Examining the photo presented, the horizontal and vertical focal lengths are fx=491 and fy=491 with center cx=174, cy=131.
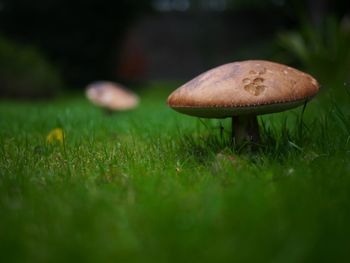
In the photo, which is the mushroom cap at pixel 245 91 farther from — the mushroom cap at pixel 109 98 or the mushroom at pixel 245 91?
the mushroom cap at pixel 109 98

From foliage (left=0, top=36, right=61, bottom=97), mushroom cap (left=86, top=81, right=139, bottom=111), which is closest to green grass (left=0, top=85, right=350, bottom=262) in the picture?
mushroom cap (left=86, top=81, right=139, bottom=111)

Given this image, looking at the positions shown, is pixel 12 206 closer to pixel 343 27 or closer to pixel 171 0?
pixel 343 27

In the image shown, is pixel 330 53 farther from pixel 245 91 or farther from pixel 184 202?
pixel 184 202

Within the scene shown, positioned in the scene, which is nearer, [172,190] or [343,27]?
[172,190]

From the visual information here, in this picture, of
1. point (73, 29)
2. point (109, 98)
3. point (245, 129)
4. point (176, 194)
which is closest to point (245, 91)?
point (245, 129)

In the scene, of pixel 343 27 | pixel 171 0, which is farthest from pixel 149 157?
pixel 171 0

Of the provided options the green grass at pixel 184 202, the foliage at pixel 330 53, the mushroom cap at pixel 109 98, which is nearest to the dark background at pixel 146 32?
the foliage at pixel 330 53

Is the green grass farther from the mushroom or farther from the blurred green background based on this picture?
the mushroom
